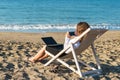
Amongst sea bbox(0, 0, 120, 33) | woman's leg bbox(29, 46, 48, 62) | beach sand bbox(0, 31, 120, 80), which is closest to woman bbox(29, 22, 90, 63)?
woman's leg bbox(29, 46, 48, 62)

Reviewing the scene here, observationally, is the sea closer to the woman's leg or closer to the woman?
the woman's leg

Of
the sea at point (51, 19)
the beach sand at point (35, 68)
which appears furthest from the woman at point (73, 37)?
the sea at point (51, 19)

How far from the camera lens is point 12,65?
7879 millimetres

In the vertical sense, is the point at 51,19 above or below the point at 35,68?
above

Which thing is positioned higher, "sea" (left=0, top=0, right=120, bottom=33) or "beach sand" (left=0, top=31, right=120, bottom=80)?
"sea" (left=0, top=0, right=120, bottom=33)

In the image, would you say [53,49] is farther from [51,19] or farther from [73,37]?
[51,19]

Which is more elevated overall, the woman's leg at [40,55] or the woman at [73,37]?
the woman at [73,37]

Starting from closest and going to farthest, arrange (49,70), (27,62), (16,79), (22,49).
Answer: (16,79) < (49,70) < (27,62) < (22,49)

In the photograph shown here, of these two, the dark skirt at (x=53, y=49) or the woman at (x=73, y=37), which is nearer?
the woman at (x=73, y=37)

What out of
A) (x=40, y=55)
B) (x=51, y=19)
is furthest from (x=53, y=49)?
(x=51, y=19)

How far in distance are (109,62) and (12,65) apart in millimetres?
2247

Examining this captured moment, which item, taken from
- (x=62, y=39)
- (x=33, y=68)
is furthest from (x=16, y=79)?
(x=62, y=39)

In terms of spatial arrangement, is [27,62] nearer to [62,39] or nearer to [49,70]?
[49,70]

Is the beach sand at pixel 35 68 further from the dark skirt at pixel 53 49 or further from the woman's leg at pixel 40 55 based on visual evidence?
the dark skirt at pixel 53 49
